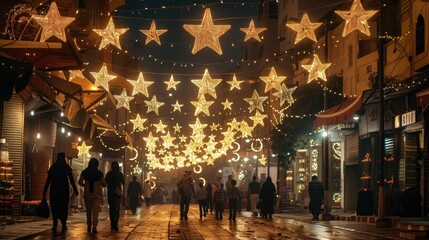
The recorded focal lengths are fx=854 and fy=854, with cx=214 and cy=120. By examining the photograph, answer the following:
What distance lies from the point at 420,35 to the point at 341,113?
6.14 m

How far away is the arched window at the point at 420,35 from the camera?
3166 cm

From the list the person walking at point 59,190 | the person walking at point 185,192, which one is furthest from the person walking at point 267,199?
the person walking at point 59,190

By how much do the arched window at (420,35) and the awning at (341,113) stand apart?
158 inches

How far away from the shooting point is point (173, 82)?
127ft

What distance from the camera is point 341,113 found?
121ft

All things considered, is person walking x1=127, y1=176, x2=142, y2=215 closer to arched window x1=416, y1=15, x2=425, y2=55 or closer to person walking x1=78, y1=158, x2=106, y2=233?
arched window x1=416, y1=15, x2=425, y2=55

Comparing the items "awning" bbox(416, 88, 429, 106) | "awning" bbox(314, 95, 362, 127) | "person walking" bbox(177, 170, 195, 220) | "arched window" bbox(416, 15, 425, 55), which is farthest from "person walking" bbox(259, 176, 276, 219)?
"awning" bbox(416, 88, 429, 106)

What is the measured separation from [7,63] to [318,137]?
35.9 meters

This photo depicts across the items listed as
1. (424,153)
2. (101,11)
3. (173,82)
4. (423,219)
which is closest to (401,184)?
(424,153)

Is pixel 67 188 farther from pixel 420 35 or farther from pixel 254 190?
pixel 254 190

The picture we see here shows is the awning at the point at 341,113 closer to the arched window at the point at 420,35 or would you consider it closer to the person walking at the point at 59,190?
the arched window at the point at 420,35

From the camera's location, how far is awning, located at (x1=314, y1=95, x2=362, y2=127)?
3562 cm

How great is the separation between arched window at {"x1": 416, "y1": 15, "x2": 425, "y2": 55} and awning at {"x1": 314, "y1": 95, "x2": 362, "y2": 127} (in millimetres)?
4010

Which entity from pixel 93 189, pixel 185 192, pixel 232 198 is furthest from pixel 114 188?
pixel 232 198
